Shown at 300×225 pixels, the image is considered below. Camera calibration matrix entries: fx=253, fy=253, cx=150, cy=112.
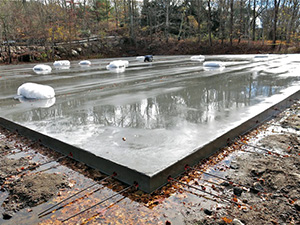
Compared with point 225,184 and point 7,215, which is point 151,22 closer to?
point 225,184

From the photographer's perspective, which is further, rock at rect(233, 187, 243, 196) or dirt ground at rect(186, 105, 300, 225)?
rock at rect(233, 187, 243, 196)

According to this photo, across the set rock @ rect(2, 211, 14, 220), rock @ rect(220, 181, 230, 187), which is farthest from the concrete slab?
rock @ rect(2, 211, 14, 220)

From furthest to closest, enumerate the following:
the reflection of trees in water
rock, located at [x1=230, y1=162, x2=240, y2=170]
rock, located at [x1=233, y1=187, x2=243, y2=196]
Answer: the reflection of trees in water → rock, located at [x1=230, y1=162, x2=240, y2=170] → rock, located at [x1=233, y1=187, x2=243, y2=196]

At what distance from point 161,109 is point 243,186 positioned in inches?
97.3

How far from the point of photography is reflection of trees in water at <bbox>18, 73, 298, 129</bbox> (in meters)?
4.06

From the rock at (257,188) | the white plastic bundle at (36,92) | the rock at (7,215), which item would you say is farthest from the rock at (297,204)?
the white plastic bundle at (36,92)

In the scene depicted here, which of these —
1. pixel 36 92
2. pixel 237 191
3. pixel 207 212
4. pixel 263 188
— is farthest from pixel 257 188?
pixel 36 92

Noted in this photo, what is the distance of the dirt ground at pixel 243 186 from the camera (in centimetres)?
209

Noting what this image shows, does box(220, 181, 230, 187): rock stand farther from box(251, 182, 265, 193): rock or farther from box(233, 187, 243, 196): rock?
box(251, 182, 265, 193): rock

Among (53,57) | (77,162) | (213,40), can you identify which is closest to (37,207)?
(77,162)

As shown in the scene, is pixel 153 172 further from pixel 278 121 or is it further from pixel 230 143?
pixel 278 121

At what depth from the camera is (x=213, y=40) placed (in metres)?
27.6

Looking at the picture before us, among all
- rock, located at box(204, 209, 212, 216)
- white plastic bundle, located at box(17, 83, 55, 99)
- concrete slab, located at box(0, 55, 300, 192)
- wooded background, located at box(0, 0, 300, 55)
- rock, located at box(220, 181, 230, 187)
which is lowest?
rock, located at box(204, 209, 212, 216)

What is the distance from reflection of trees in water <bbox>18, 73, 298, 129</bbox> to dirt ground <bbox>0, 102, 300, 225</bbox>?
2.97ft
